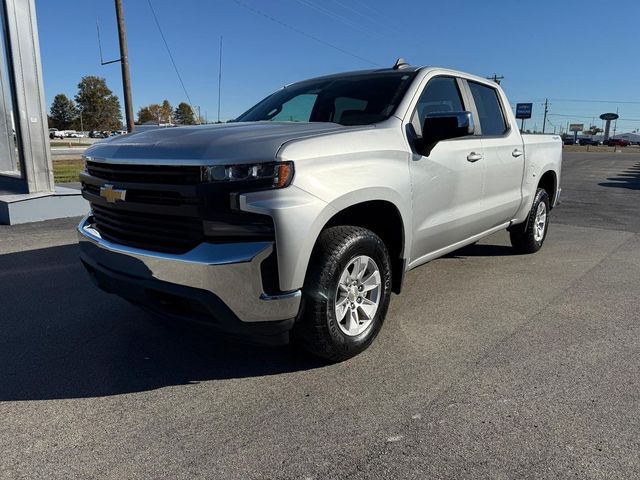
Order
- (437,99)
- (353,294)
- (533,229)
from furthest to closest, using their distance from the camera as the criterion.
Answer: (533,229) < (437,99) < (353,294)

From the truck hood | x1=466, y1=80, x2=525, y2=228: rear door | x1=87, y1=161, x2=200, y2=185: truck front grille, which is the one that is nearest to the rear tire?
x1=466, y1=80, x2=525, y2=228: rear door

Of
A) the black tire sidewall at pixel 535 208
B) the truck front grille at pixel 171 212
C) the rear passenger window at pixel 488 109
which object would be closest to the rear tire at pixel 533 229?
the black tire sidewall at pixel 535 208

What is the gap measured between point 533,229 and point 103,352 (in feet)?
15.7

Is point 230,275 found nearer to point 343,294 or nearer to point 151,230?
point 151,230

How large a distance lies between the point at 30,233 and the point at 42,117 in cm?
234

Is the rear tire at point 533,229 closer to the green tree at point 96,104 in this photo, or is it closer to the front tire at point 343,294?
the front tire at point 343,294

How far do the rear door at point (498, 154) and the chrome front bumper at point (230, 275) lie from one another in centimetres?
268

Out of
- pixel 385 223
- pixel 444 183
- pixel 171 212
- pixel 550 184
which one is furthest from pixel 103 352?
pixel 550 184

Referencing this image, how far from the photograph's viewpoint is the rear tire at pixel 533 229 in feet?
19.5

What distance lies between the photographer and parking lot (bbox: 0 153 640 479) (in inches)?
92.0

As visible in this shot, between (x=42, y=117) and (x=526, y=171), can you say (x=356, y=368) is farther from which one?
(x=42, y=117)

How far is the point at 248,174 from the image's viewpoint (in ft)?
8.68

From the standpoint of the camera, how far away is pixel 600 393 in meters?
2.91

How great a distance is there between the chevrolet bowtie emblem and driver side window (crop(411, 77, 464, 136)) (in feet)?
6.72
